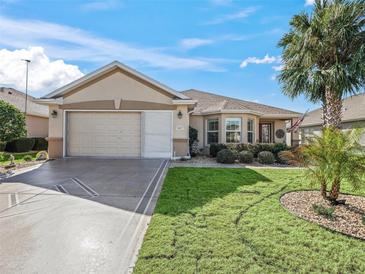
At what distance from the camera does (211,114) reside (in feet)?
54.2

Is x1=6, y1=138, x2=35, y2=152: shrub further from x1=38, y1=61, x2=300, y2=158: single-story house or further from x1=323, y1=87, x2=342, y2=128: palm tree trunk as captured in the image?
x1=323, y1=87, x2=342, y2=128: palm tree trunk

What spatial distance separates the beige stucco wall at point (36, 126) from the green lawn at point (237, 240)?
1949 cm

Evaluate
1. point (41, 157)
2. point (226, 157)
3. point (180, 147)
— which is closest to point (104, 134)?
point (41, 157)

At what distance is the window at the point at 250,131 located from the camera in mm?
16422

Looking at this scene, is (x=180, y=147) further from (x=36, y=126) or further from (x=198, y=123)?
(x=36, y=126)

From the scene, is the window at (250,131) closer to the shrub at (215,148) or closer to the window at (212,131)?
the window at (212,131)

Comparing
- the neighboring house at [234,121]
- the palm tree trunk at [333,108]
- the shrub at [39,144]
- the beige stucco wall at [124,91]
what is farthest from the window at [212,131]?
the shrub at [39,144]

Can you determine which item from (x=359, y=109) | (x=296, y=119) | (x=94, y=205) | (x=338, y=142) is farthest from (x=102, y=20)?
(x=359, y=109)

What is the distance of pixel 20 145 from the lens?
1844cm

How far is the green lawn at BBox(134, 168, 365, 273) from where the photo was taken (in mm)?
3168

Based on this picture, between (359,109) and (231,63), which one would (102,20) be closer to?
(231,63)

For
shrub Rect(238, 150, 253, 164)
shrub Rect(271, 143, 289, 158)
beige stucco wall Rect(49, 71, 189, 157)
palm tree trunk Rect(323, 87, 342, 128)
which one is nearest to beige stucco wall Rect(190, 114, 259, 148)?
shrub Rect(271, 143, 289, 158)

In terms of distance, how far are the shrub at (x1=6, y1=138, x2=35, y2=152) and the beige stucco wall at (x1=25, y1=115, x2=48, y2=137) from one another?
1772mm

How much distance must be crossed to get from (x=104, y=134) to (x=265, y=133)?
13931 mm
